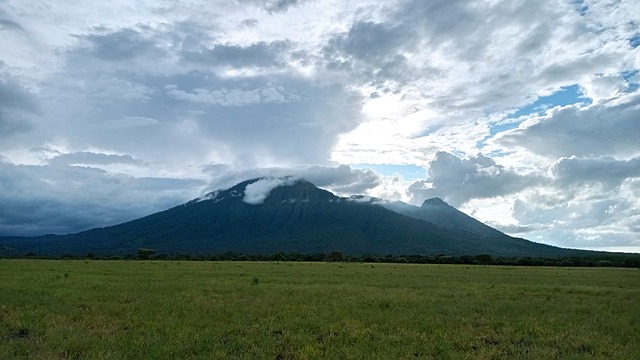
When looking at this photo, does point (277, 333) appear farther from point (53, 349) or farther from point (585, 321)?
point (585, 321)

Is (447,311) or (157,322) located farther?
(447,311)

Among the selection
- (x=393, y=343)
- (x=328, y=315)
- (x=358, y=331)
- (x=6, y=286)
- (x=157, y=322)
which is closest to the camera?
(x=393, y=343)

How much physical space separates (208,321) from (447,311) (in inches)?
324

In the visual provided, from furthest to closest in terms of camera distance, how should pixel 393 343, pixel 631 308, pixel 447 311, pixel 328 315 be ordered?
pixel 631 308 < pixel 447 311 < pixel 328 315 < pixel 393 343

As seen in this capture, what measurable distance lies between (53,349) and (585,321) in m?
15.1

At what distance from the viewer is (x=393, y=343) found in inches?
480

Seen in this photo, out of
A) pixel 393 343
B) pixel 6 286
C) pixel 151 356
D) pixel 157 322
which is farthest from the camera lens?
pixel 6 286

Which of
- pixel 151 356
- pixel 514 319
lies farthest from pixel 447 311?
pixel 151 356

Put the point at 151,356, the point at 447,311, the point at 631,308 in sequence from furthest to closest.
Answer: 1. the point at 631,308
2. the point at 447,311
3. the point at 151,356

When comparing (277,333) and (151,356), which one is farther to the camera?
(277,333)

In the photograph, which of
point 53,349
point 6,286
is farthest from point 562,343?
point 6,286

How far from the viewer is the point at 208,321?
14.6 meters

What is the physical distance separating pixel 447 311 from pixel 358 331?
18.2ft

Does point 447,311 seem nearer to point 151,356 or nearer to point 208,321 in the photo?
point 208,321
